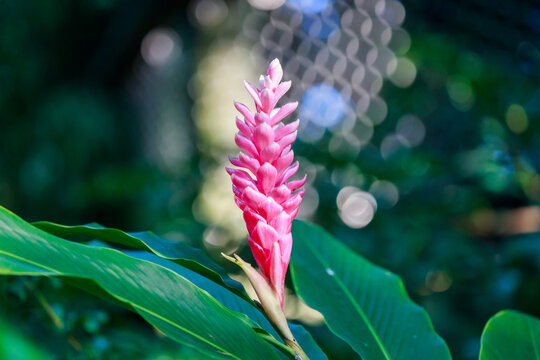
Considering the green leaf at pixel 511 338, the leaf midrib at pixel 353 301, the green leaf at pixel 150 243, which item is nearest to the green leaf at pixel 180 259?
the green leaf at pixel 150 243

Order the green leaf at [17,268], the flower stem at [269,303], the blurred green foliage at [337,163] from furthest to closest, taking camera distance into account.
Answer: the blurred green foliage at [337,163] < the flower stem at [269,303] < the green leaf at [17,268]

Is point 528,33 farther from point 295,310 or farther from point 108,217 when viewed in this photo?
point 108,217

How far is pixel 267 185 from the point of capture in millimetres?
472

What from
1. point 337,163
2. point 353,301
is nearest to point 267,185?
point 353,301

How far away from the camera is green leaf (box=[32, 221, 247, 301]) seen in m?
0.45

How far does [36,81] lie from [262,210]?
2872mm

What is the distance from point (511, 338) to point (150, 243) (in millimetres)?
412

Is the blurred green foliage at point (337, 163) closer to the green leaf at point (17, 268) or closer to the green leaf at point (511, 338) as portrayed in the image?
the green leaf at point (17, 268)

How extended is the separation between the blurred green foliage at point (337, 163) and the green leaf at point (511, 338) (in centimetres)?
A: 38

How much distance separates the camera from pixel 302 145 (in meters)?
1.51

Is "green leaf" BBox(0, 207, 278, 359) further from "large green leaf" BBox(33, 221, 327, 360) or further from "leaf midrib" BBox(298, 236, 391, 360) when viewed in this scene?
"leaf midrib" BBox(298, 236, 391, 360)

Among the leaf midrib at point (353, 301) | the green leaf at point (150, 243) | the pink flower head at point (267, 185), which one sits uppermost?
the pink flower head at point (267, 185)

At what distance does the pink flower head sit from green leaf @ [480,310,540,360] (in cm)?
23

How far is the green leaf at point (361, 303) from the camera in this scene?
1.72ft
